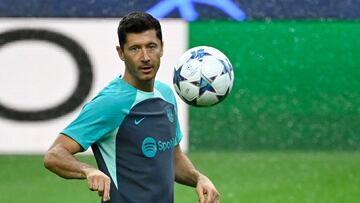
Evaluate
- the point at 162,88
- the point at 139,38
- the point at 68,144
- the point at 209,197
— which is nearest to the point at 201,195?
the point at 209,197

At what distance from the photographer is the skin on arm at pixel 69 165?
4.98m

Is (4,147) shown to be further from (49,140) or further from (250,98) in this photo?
(250,98)

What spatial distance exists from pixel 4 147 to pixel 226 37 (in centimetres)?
263

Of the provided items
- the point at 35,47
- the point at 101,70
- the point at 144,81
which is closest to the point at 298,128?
the point at 101,70

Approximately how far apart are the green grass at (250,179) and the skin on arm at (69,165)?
482 centimetres

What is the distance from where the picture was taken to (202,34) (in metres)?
12.3

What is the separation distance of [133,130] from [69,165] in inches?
16.5

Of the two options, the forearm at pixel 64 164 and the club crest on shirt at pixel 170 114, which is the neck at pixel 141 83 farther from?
the forearm at pixel 64 164

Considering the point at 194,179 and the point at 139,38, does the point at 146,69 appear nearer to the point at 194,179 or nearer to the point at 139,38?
the point at 139,38

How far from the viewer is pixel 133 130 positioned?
5512 mm

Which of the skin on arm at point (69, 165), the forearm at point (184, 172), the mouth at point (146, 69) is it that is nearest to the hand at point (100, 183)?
the skin on arm at point (69, 165)

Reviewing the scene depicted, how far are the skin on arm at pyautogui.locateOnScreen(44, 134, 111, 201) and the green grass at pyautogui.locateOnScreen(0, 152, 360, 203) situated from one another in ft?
15.8

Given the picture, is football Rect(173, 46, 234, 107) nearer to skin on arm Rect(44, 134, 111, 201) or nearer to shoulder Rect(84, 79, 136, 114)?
shoulder Rect(84, 79, 136, 114)

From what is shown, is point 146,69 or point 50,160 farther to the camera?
point 146,69
